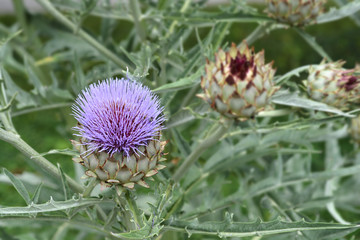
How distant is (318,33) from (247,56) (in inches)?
83.0

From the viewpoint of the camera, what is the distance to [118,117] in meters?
0.66

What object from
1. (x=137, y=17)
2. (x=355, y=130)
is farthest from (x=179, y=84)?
(x=355, y=130)

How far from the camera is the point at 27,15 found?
1.39 metres

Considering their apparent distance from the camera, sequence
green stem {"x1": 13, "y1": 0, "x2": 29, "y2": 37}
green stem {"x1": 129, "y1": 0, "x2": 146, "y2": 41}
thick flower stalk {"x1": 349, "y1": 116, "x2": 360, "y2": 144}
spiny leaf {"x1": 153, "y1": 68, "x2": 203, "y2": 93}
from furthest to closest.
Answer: green stem {"x1": 13, "y1": 0, "x2": 29, "y2": 37}, thick flower stalk {"x1": 349, "y1": 116, "x2": 360, "y2": 144}, green stem {"x1": 129, "y1": 0, "x2": 146, "y2": 41}, spiny leaf {"x1": 153, "y1": 68, "x2": 203, "y2": 93}

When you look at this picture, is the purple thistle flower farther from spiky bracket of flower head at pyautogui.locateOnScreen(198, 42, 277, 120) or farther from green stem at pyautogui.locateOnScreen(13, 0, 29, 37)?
green stem at pyautogui.locateOnScreen(13, 0, 29, 37)

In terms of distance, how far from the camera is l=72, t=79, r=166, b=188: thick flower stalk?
648 millimetres

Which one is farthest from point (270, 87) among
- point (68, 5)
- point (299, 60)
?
point (299, 60)

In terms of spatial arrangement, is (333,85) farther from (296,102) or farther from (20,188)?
(20,188)

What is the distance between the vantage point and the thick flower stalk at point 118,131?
25.5 inches

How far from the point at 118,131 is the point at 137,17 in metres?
0.40

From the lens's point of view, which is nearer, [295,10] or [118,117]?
[118,117]

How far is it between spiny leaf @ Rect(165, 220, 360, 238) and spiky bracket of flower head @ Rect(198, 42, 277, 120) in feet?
0.49

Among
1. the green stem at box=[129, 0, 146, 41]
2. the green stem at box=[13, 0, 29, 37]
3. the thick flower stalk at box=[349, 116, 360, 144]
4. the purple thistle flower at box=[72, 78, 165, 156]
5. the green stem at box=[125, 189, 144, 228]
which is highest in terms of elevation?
the green stem at box=[13, 0, 29, 37]

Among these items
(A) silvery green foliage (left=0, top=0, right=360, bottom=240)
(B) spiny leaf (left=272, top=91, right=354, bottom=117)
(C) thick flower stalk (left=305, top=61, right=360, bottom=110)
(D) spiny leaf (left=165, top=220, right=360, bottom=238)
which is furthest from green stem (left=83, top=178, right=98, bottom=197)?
(C) thick flower stalk (left=305, top=61, right=360, bottom=110)
